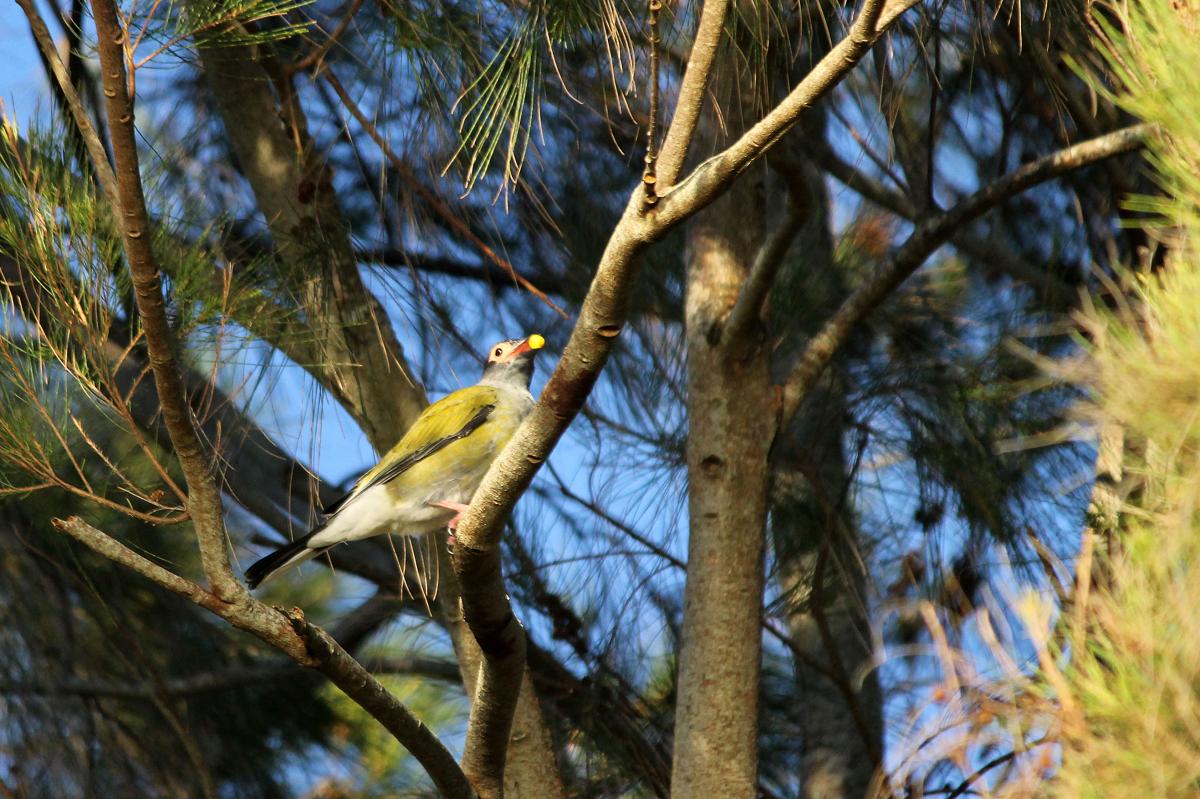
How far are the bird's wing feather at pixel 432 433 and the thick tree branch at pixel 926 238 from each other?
3.54 ft

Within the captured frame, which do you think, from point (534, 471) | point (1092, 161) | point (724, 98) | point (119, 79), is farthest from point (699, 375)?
point (119, 79)

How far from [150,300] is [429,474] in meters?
1.98

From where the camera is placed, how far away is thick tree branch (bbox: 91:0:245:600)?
2.41 metres

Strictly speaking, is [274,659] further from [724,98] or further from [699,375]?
[724,98]

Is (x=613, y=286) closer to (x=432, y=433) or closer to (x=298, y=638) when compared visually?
(x=298, y=638)

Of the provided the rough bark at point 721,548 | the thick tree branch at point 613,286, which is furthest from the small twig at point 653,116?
the rough bark at point 721,548

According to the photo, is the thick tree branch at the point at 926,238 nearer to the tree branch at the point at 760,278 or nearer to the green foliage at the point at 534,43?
the tree branch at the point at 760,278

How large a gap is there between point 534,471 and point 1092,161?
6.55 feet

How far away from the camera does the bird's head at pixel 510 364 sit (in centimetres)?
504

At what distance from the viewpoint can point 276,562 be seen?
3.93 m

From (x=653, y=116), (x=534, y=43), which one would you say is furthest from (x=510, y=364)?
(x=653, y=116)

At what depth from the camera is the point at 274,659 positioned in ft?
18.8

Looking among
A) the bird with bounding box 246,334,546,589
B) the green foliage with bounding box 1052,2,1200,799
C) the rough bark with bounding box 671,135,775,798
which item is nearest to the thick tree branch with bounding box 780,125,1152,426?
the rough bark with bounding box 671,135,775,798

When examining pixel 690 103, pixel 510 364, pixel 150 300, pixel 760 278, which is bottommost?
pixel 150 300
